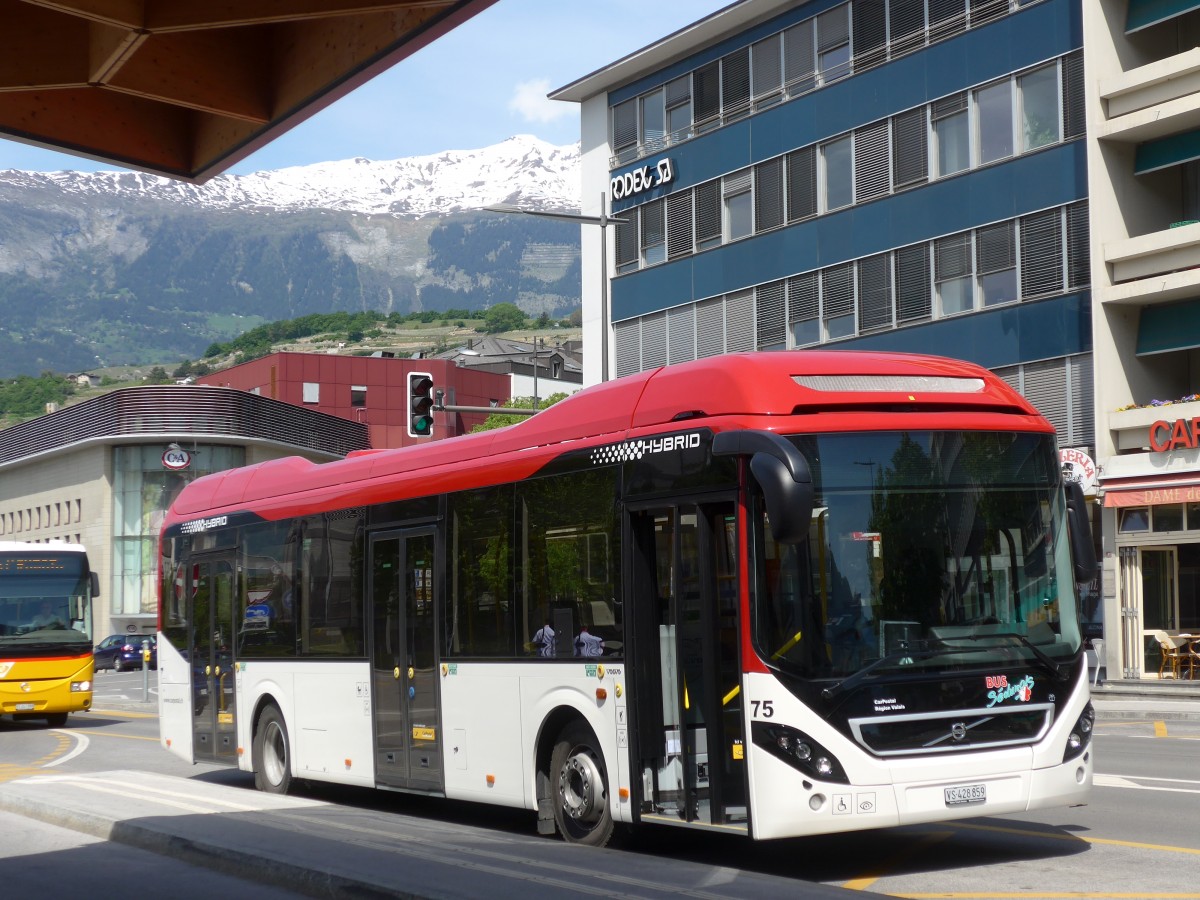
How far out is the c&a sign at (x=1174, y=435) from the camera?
3017cm

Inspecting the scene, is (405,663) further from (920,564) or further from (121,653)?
(121,653)

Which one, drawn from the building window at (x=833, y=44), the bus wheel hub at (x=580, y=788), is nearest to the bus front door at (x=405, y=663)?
the bus wheel hub at (x=580, y=788)

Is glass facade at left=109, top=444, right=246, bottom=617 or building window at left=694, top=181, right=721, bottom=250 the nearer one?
building window at left=694, top=181, right=721, bottom=250

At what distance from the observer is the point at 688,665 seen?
33.9ft

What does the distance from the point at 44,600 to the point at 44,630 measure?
0.56 metres

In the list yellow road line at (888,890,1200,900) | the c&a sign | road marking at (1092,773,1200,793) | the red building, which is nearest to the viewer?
yellow road line at (888,890,1200,900)

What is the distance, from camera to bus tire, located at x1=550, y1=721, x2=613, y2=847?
11.1 m

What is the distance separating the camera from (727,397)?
10.2m

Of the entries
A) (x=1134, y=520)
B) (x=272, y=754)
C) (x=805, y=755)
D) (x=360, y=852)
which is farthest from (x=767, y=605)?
(x=1134, y=520)

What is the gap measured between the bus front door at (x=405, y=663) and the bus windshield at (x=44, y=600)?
52.9 ft

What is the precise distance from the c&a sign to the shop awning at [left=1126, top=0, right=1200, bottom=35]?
26.2ft

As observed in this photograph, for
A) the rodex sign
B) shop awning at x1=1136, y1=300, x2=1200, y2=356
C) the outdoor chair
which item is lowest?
the outdoor chair

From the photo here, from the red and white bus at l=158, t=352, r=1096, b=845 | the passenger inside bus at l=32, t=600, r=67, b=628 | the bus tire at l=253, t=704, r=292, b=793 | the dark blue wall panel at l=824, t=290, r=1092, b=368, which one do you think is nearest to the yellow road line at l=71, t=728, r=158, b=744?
the passenger inside bus at l=32, t=600, r=67, b=628

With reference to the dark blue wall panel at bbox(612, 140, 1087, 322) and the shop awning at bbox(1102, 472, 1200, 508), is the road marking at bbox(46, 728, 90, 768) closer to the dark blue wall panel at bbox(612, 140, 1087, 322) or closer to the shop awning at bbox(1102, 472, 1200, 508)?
the shop awning at bbox(1102, 472, 1200, 508)
